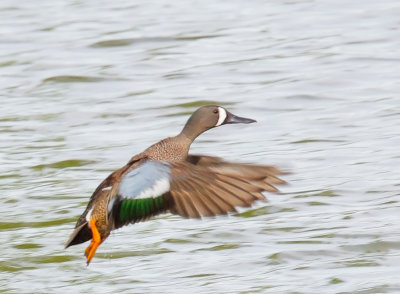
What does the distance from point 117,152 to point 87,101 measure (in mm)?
1995

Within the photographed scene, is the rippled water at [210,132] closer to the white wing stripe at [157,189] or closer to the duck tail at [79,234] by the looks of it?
the duck tail at [79,234]

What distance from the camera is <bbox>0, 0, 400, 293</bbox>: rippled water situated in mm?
8383

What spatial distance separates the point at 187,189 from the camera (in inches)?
278

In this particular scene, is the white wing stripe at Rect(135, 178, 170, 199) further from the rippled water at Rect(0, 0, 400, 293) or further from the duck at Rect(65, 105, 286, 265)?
the rippled water at Rect(0, 0, 400, 293)

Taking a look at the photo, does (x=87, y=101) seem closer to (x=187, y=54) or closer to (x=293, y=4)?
(x=187, y=54)

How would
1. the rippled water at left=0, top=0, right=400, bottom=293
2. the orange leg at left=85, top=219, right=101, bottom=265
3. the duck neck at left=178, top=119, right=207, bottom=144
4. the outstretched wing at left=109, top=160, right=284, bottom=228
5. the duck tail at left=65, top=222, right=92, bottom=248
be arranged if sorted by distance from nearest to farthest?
the outstretched wing at left=109, top=160, right=284, bottom=228 → the orange leg at left=85, top=219, right=101, bottom=265 → the duck tail at left=65, top=222, right=92, bottom=248 → the duck neck at left=178, top=119, right=207, bottom=144 → the rippled water at left=0, top=0, right=400, bottom=293

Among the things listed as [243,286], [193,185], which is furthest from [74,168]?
[193,185]

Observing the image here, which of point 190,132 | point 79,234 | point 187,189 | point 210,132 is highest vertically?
point 190,132

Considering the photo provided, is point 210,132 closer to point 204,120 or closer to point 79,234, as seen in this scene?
point 204,120

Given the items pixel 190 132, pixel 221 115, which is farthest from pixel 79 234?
pixel 221 115

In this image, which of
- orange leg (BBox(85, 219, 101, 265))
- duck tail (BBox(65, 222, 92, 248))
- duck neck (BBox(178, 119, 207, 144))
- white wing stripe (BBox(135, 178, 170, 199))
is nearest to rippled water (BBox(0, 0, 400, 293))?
duck tail (BBox(65, 222, 92, 248))

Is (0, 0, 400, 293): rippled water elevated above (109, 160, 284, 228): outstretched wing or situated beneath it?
situated beneath

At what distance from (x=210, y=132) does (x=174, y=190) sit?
4673 millimetres

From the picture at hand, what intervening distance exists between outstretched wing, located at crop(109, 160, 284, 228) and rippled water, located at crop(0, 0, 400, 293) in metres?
0.92
